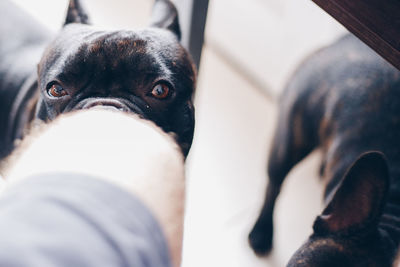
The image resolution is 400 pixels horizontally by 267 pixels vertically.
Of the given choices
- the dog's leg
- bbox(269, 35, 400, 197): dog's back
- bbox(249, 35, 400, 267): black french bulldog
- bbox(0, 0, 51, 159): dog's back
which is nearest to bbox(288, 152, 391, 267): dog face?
bbox(249, 35, 400, 267): black french bulldog

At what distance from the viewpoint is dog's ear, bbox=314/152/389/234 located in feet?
Answer: 2.97

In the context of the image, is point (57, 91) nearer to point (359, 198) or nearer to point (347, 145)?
point (359, 198)

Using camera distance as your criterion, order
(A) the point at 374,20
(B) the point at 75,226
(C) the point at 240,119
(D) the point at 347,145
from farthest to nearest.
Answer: (C) the point at 240,119, (D) the point at 347,145, (A) the point at 374,20, (B) the point at 75,226

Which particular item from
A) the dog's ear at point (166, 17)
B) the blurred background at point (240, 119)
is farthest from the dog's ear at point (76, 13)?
the blurred background at point (240, 119)

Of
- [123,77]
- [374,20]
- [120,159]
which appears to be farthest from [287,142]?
[120,159]

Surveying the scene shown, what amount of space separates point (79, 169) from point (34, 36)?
1086 mm

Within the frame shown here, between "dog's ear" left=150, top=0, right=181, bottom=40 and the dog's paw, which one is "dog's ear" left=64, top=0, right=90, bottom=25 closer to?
"dog's ear" left=150, top=0, right=181, bottom=40

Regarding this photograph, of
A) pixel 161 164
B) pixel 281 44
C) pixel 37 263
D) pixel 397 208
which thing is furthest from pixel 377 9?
pixel 281 44

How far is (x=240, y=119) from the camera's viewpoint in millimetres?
1983

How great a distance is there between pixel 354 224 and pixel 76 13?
0.81 meters

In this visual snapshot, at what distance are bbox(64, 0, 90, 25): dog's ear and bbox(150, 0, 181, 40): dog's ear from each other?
6.6 inches

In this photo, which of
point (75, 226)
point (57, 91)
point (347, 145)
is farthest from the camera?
point (347, 145)

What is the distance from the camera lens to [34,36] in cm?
141

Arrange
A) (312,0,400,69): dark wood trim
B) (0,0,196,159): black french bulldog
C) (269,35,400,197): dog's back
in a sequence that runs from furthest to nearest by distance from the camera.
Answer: (269,35,400,197): dog's back < (0,0,196,159): black french bulldog < (312,0,400,69): dark wood trim
